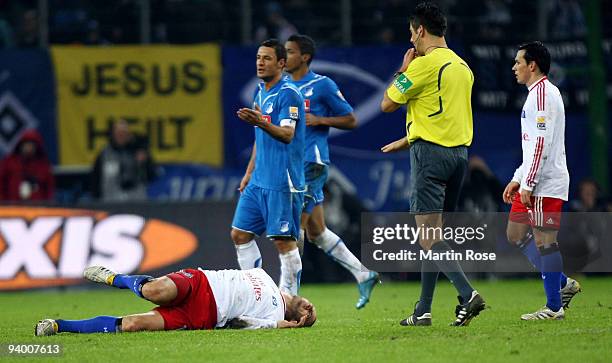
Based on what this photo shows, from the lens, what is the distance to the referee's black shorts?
32.9 ft

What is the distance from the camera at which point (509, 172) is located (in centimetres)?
1988

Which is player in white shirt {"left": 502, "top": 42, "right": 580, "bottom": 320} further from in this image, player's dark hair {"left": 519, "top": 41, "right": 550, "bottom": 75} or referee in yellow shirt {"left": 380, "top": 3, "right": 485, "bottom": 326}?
referee in yellow shirt {"left": 380, "top": 3, "right": 485, "bottom": 326}

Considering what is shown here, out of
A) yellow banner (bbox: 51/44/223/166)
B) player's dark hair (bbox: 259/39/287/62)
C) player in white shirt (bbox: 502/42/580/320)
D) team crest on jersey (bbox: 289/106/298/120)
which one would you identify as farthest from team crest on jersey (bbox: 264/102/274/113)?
yellow banner (bbox: 51/44/223/166)

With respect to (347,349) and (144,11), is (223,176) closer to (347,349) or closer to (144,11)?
(144,11)

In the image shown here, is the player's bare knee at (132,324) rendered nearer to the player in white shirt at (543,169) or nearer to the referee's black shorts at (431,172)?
the referee's black shorts at (431,172)

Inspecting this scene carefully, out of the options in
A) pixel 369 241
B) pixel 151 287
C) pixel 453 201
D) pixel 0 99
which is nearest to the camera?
pixel 151 287

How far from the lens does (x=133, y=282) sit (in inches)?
386

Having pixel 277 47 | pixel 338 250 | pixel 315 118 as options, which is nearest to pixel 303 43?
pixel 315 118

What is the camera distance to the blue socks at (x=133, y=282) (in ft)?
32.0

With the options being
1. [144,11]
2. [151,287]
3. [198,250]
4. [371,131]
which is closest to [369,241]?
[198,250]

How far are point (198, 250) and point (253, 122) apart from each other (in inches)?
264

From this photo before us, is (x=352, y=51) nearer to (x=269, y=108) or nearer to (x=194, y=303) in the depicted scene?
(x=269, y=108)

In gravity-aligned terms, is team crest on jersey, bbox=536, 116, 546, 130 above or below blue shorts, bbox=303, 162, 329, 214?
above

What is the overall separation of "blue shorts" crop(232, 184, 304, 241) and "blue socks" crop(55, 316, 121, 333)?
2089mm
